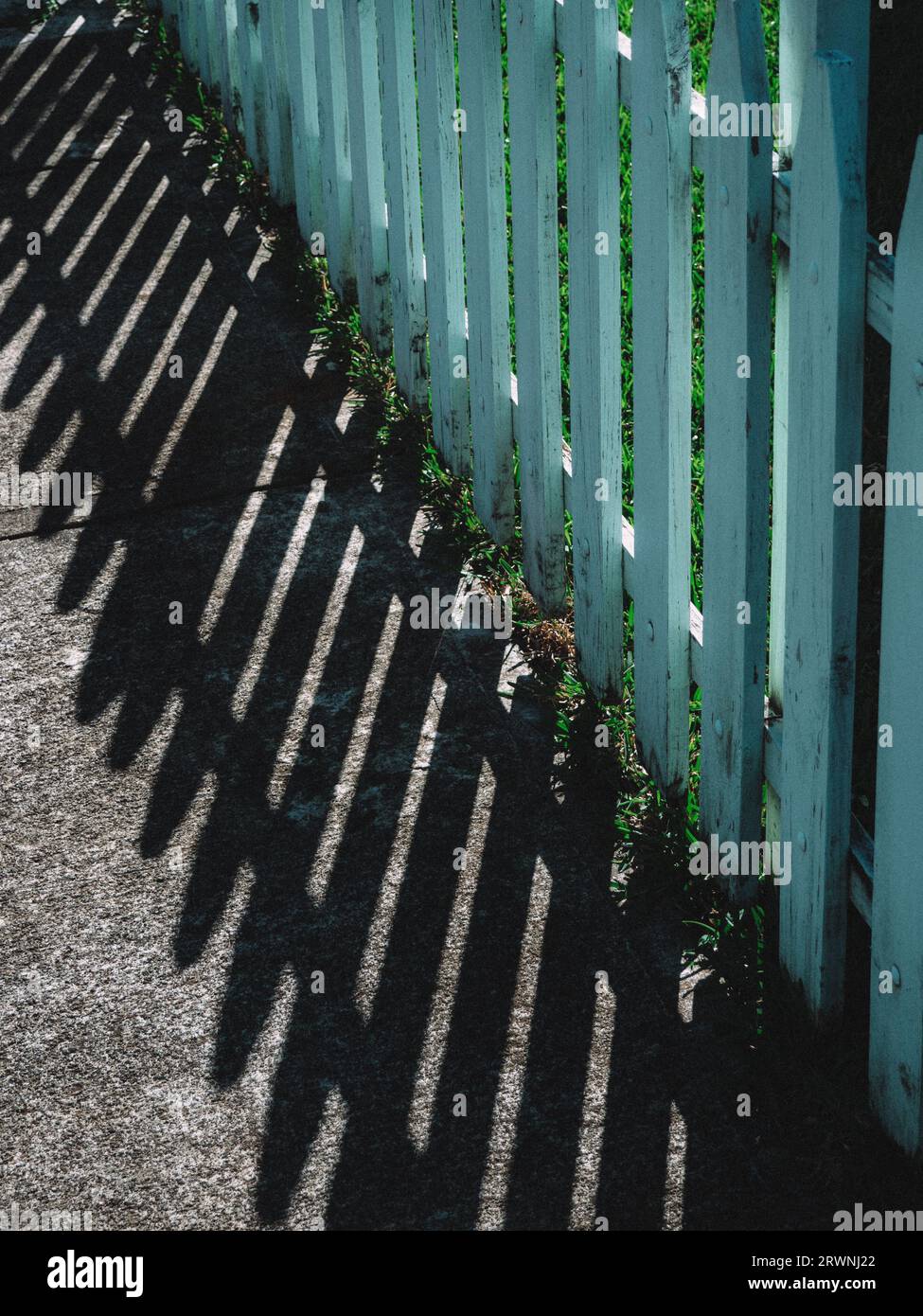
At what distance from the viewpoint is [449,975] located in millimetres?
2891

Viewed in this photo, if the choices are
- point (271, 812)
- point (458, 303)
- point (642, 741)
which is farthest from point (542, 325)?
point (271, 812)

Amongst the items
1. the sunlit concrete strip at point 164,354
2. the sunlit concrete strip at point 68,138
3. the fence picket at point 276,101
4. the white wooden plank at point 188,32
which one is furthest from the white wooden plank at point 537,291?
the white wooden plank at point 188,32

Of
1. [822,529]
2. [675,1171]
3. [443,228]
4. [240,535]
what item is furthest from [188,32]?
[675,1171]

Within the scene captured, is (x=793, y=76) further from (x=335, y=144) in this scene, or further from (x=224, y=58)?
(x=224, y=58)

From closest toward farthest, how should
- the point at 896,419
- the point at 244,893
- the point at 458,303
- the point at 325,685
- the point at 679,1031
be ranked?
the point at 896,419
the point at 679,1031
the point at 244,893
the point at 325,685
the point at 458,303

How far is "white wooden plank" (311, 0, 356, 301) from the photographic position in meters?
4.66

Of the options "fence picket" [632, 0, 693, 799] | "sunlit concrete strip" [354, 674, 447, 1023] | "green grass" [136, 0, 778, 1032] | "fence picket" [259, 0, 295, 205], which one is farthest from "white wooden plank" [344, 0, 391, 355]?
"fence picket" [632, 0, 693, 799]

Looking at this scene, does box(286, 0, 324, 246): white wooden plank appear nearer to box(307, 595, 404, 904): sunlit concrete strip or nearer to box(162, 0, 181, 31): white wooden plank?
box(307, 595, 404, 904): sunlit concrete strip

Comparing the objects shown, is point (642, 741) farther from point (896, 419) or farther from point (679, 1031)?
point (896, 419)

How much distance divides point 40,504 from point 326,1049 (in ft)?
7.19

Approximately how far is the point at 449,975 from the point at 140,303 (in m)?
3.22

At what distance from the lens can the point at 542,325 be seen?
11.3ft

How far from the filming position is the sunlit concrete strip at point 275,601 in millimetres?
3643

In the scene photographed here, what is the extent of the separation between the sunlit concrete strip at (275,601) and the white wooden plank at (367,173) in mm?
704
